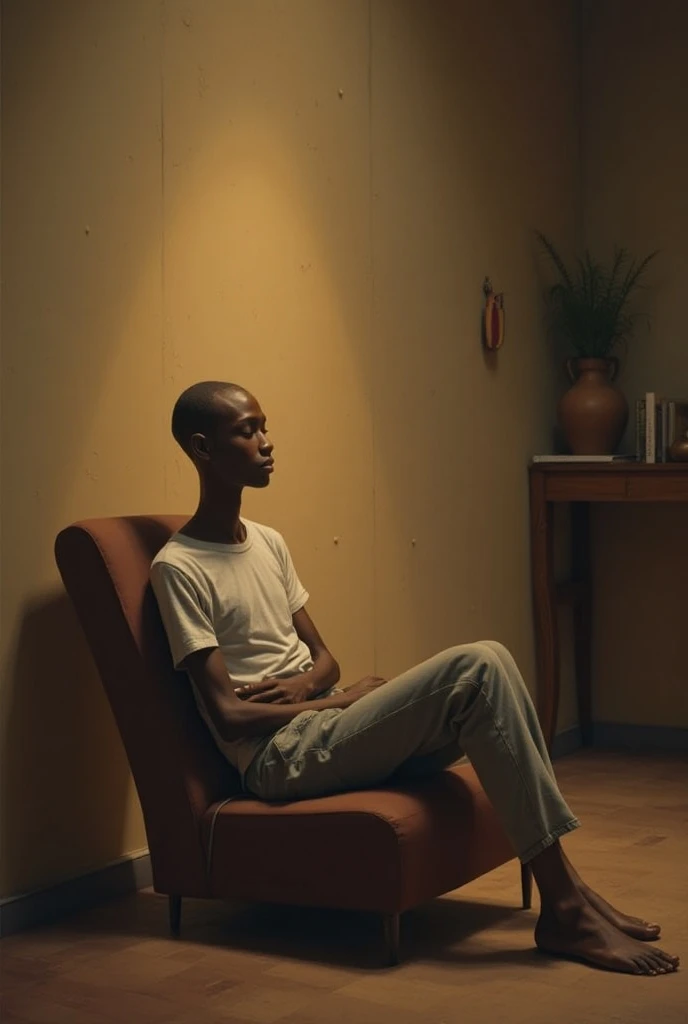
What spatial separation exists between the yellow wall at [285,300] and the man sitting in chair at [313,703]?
0.31 meters

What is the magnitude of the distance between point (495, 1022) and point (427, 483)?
2116mm

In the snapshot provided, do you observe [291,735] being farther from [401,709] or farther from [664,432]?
[664,432]

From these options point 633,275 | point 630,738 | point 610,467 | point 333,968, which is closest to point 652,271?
point 633,275

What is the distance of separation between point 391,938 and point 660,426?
94.9 inches

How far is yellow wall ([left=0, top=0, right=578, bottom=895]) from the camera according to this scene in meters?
2.95

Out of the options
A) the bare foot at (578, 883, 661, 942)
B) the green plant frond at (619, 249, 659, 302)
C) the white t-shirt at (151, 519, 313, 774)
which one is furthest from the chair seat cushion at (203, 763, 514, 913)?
the green plant frond at (619, 249, 659, 302)

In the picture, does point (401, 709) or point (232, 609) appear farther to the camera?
point (232, 609)

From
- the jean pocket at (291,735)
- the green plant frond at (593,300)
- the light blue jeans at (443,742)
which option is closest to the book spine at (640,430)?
the green plant frond at (593,300)

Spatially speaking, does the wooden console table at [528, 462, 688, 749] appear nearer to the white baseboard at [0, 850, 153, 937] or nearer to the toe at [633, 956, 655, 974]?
the white baseboard at [0, 850, 153, 937]

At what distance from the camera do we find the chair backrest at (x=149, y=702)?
2814 mm

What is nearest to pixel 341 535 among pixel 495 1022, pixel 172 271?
pixel 172 271

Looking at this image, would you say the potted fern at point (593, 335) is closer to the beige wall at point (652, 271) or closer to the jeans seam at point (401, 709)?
the beige wall at point (652, 271)

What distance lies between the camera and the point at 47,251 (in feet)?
9.73

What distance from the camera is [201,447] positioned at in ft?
9.62
